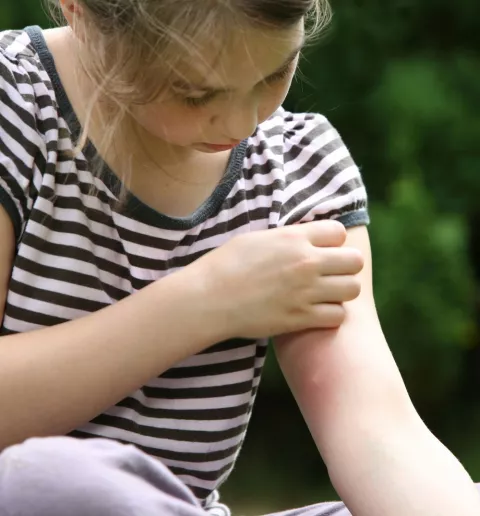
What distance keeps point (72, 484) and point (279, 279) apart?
1.13ft

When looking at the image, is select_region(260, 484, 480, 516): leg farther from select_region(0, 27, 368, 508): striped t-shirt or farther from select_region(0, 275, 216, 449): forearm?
select_region(0, 275, 216, 449): forearm

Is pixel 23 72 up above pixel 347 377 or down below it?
above

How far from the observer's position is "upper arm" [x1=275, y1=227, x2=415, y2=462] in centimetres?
95

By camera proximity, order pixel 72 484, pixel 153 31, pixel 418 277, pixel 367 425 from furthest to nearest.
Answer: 1. pixel 418 277
2. pixel 367 425
3. pixel 153 31
4. pixel 72 484

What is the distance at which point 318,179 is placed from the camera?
1059mm

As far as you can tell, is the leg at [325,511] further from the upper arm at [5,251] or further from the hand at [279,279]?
the upper arm at [5,251]

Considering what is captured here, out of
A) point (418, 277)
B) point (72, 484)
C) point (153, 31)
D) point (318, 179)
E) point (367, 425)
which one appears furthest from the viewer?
point (418, 277)

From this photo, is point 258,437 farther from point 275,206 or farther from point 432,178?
point 275,206

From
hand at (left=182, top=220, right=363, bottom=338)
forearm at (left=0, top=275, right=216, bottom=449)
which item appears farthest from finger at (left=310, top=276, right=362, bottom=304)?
forearm at (left=0, top=275, right=216, bottom=449)

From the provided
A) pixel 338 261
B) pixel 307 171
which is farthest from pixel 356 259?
pixel 307 171

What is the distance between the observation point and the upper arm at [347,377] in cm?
95

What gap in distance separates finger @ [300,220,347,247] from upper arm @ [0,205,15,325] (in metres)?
0.27

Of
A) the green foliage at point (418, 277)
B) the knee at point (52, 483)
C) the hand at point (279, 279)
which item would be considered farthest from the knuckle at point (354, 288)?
the green foliage at point (418, 277)

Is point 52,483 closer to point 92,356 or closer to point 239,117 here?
point 92,356
